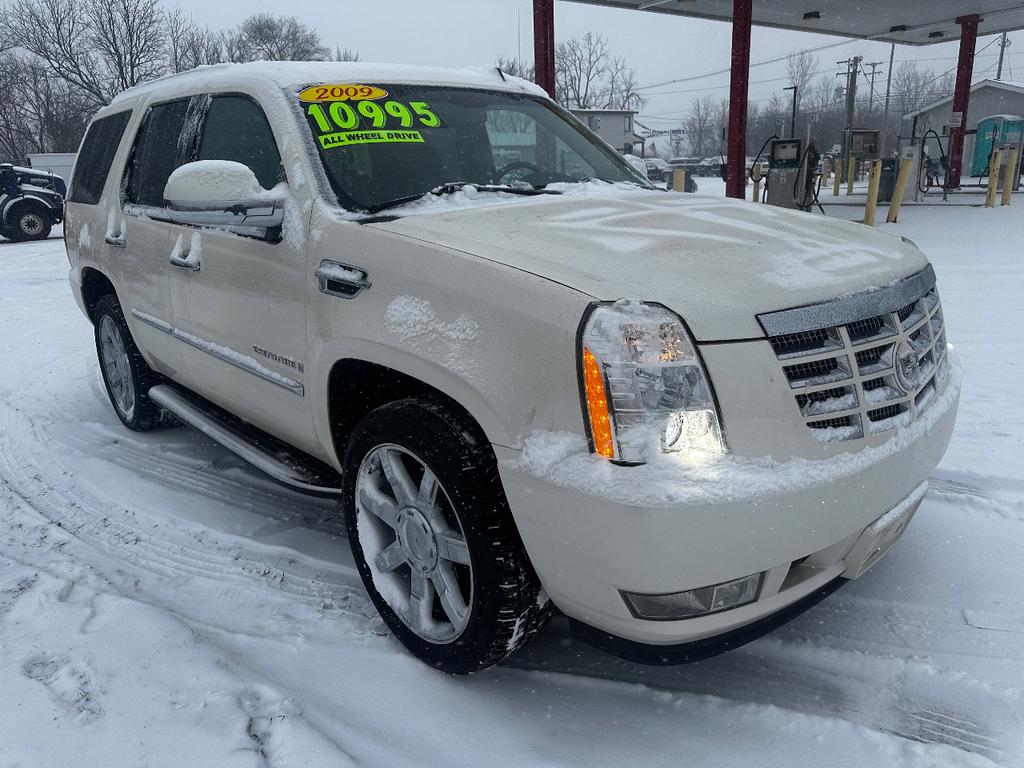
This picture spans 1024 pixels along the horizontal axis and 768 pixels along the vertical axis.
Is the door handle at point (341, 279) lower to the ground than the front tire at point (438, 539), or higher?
higher

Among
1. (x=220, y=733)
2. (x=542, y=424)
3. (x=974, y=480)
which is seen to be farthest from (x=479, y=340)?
(x=974, y=480)

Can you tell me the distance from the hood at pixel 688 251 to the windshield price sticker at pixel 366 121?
1.44 ft

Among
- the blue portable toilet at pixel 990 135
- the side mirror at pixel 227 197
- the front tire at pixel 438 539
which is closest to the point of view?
the front tire at pixel 438 539

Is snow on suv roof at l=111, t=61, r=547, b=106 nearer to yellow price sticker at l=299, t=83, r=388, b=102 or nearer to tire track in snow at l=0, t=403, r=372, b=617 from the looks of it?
yellow price sticker at l=299, t=83, r=388, b=102

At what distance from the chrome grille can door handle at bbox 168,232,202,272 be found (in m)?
2.36

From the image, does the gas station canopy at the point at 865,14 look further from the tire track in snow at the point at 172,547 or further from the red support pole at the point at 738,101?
the tire track in snow at the point at 172,547

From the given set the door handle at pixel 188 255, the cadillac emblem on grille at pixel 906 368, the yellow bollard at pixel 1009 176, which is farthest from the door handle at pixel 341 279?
the yellow bollard at pixel 1009 176

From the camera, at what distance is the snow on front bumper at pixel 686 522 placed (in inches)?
67.9

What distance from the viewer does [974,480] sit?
11.3 feet

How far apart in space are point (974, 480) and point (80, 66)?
50965 millimetres

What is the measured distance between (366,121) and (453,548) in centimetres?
165

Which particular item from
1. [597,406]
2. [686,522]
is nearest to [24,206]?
[597,406]

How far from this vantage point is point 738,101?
13633 millimetres

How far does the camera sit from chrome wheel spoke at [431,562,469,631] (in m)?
2.22
